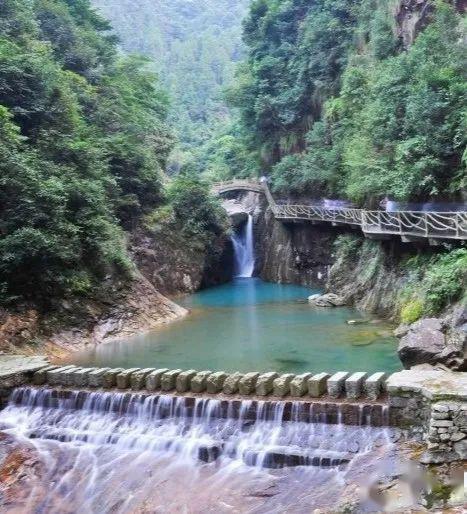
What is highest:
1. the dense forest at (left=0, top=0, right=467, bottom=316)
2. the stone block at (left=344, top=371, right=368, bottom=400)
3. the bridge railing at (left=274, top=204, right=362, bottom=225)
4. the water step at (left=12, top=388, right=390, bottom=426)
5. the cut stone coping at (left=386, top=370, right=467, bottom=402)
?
the dense forest at (left=0, top=0, right=467, bottom=316)

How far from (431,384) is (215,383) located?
136 inches

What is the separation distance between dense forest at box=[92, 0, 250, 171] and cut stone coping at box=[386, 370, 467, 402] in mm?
42672

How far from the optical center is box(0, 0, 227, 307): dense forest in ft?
46.6

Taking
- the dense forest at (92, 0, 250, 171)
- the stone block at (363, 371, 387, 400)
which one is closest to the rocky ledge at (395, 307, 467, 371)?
the stone block at (363, 371, 387, 400)

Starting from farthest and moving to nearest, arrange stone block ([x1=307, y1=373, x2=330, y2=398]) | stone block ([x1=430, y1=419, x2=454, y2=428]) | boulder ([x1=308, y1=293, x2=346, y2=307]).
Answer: boulder ([x1=308, y1=293, x2=346, y2=307]), stone block ([x1=307, y1=373, x2=330, y2=398]), stone block ([x1=430, y1=419, x2=454, y2=428])

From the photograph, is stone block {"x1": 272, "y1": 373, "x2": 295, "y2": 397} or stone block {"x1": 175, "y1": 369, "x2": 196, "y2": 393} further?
stone block {"x1": 175, "y1": 369, "x2": 196, "y2": 393}

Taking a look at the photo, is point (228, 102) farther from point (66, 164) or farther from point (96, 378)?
point (96, 378)

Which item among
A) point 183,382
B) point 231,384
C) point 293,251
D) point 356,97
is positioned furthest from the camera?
point 293,251

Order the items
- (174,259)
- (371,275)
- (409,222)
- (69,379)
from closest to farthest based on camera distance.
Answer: (69,379) → (409,222) → (371,275) → (174,259)

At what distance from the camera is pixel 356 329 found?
1507 centimetres

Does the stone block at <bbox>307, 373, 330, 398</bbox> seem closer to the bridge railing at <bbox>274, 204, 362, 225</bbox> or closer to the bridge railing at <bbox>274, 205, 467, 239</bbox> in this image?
the bridge railing at <bbox>274, 205, 467, 239</bbox>

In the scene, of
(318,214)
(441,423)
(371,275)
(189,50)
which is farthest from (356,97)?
(189,50)

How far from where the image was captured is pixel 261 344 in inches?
535

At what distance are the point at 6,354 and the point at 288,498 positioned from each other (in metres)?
8.06
